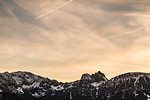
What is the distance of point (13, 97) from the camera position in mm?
107562

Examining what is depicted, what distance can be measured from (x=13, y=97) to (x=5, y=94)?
114 inches

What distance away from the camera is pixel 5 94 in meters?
108
